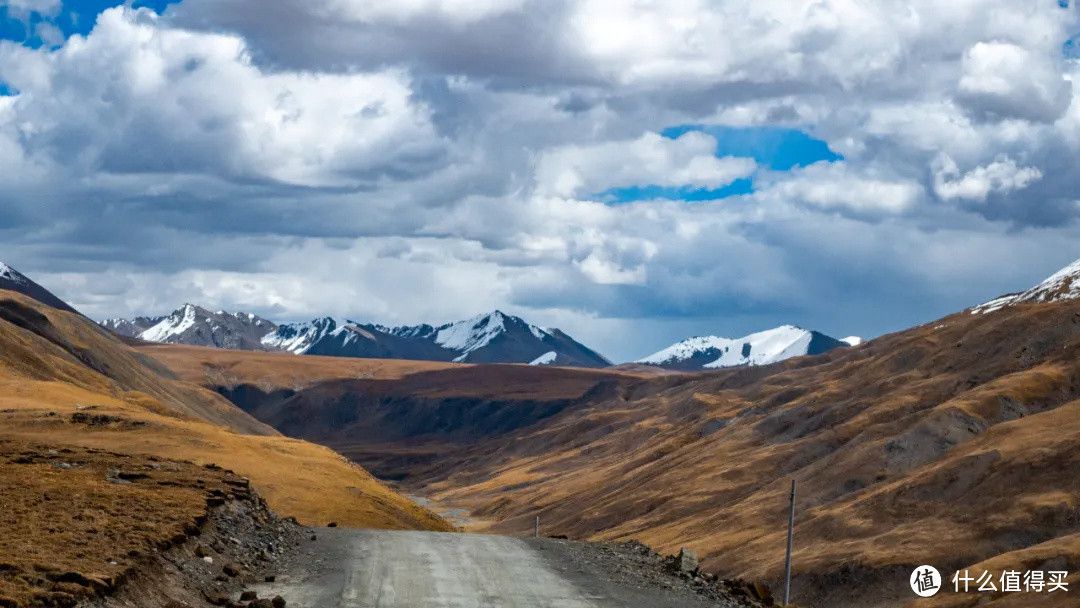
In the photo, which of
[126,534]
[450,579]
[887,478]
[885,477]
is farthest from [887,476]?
[126,534]

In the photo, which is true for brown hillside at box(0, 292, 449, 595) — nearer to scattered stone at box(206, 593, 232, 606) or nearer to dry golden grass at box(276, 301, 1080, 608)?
scattered stone at box(206, 593, 232, 606)

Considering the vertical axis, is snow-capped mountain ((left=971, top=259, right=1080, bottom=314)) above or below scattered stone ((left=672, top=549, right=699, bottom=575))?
above

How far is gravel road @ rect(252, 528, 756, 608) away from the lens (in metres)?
27.1

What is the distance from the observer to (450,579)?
29.8 meters

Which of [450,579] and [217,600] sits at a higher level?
[450,579]

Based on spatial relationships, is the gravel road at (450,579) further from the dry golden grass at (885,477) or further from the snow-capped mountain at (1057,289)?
the snow-capped mountain at (1057,289)

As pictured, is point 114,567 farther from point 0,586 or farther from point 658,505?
point 658,505

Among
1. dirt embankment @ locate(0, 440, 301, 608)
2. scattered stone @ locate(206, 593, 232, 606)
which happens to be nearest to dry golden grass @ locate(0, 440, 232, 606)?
dirt embankment @ locate(0, 440, 301, 608)

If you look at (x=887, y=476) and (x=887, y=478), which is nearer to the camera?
(x=887, y=478)

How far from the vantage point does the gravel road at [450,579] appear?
27.1 m

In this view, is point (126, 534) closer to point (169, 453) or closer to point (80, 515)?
point (80, 515)

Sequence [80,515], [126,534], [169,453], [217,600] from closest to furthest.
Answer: [217,600]
[126,534]
[80,515]
[169,453]

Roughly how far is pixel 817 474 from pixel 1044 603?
2473 inches

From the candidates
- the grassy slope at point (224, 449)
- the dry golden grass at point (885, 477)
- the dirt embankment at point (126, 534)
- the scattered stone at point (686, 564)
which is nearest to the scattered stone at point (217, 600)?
the dirt embankment at point (126, 534)
